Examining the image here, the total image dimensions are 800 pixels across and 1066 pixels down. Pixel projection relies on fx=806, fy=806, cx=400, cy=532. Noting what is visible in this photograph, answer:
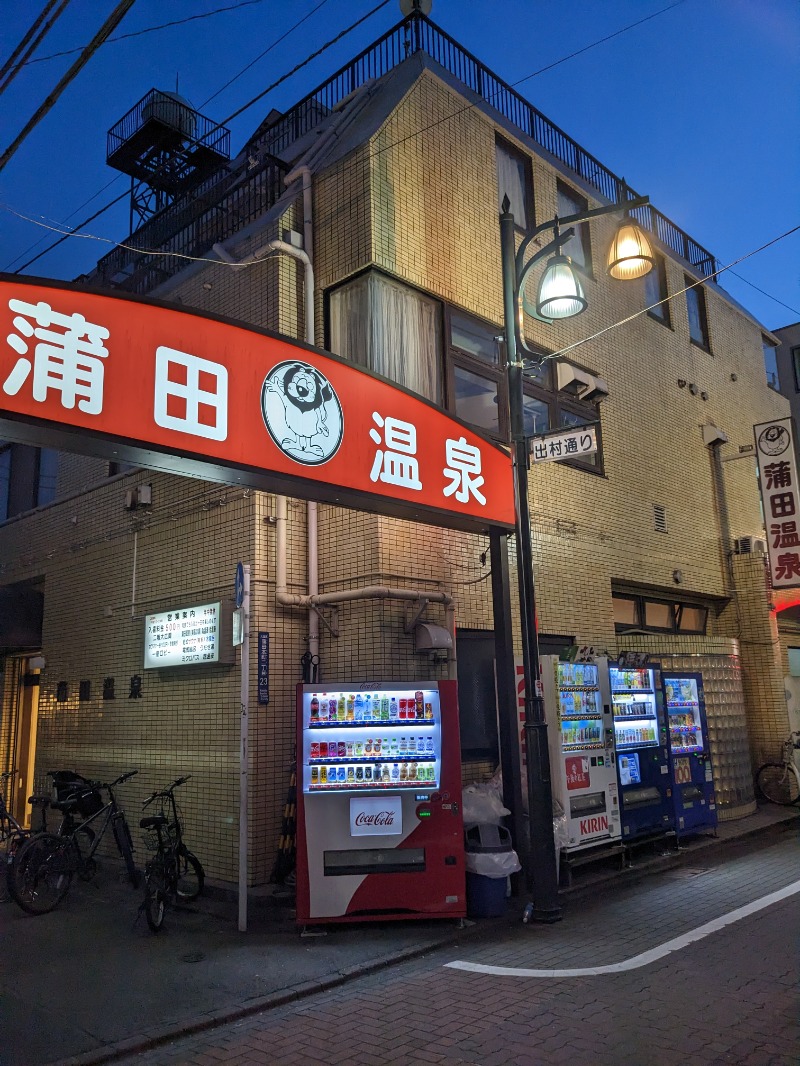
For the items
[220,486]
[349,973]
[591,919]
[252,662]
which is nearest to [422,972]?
[349,973]

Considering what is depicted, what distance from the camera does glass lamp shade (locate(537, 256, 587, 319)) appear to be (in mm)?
8656

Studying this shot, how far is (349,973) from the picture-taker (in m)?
6.51

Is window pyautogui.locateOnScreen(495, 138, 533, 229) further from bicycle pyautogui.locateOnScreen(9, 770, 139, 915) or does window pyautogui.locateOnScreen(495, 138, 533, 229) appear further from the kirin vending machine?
bicycle pyautogui.locateOnScreen(9, 770, 139, 915)

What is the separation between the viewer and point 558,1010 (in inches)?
219

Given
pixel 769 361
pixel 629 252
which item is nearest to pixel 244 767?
pixel 629 252

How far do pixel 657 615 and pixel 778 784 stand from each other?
366cm

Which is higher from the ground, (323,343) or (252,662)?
(323,343)

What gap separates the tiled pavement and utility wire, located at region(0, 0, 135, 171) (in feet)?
23.5

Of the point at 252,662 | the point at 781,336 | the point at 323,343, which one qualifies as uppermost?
the point at 781,336

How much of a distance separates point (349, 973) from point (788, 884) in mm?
5345

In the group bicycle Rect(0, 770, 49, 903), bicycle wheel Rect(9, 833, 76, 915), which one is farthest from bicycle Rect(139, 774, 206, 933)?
bicycle Rect(0, 770, 49, 903)

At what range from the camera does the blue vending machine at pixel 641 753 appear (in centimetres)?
1027

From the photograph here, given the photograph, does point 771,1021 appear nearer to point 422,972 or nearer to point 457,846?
point 422,972

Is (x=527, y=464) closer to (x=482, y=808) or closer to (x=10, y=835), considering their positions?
(x=482, y=808)
